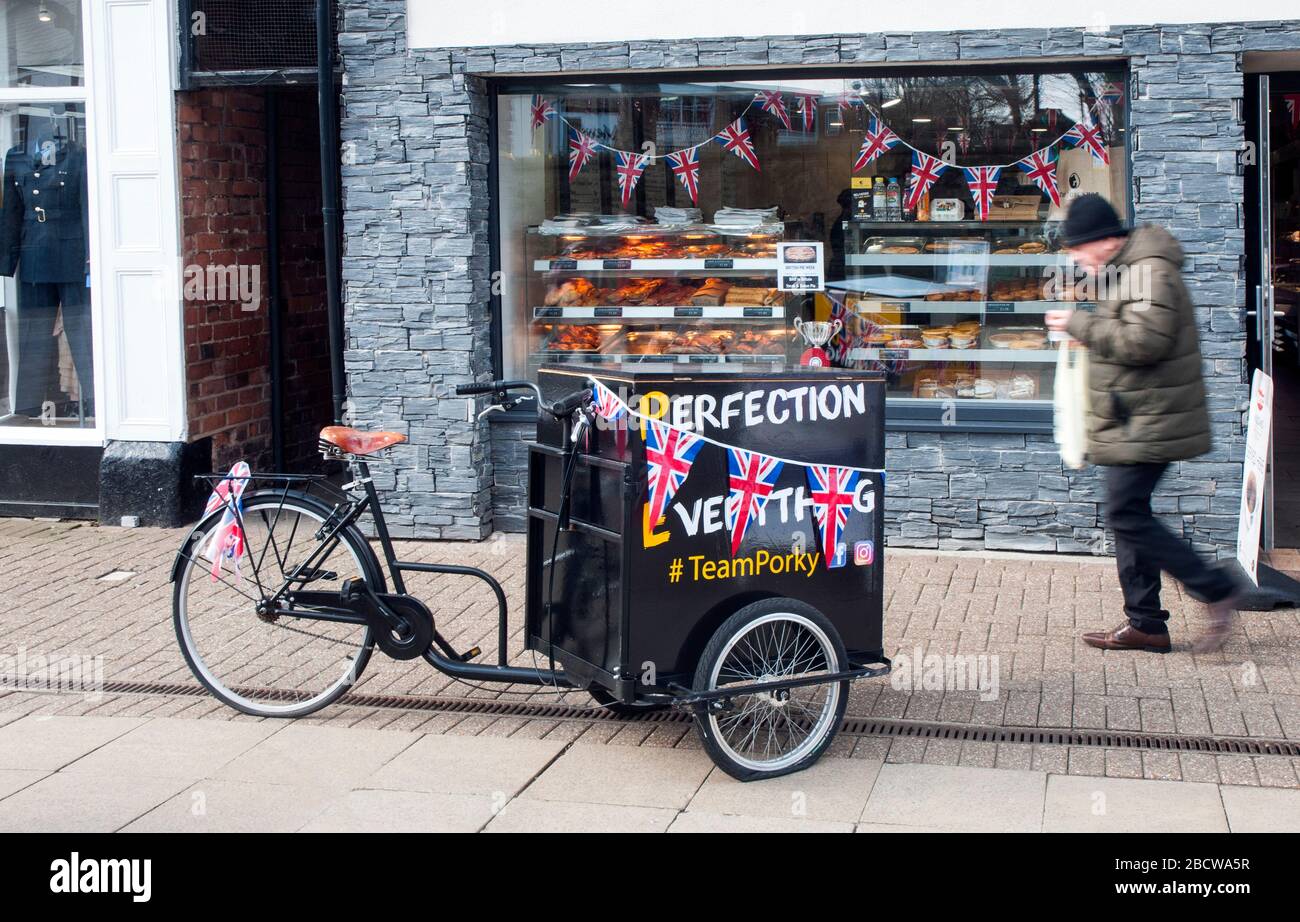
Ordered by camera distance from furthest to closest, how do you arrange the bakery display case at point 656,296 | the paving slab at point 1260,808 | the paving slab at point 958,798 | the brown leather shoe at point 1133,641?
the bakery display case at point 656,296, the brown leather shoe at point 1133,641, the paving slab at point 958,798, the paving slab at point 1260,808

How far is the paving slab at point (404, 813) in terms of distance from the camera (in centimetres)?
456

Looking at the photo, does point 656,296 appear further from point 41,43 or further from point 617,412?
point 617,412

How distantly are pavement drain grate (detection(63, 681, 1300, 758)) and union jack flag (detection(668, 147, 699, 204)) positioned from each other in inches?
153

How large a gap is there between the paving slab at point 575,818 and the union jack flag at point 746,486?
0.89 meters

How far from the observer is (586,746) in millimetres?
5312

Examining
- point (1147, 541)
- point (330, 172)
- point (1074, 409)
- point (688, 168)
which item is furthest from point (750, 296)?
point (1147, 541)

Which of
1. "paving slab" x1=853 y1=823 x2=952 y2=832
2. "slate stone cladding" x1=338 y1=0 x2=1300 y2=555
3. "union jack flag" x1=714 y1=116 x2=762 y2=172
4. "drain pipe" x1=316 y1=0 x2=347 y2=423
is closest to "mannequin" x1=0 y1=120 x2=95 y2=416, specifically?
"drain pipe" x1=316 y1=0 x2=347 y2=423

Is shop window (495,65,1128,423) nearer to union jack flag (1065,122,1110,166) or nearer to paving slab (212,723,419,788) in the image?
union jack flag (1065,122,1110,166)

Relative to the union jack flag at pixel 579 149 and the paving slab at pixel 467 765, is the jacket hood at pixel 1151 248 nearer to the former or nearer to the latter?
the paving slab at pixel 467 765

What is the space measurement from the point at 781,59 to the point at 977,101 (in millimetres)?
1077

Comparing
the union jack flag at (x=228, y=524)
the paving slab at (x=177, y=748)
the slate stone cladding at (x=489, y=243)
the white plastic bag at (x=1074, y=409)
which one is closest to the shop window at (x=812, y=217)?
the slate stone cladding at (x=489, y=243)

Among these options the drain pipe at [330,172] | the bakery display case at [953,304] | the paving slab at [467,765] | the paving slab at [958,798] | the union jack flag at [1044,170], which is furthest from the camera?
the drain pipe at [330,172]

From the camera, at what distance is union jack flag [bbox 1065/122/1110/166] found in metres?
8.12

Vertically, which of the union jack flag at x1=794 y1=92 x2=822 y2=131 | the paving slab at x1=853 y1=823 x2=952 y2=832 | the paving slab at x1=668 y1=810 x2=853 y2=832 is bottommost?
the paving slab at x1=853 y1=823 x2=952 y2=832
